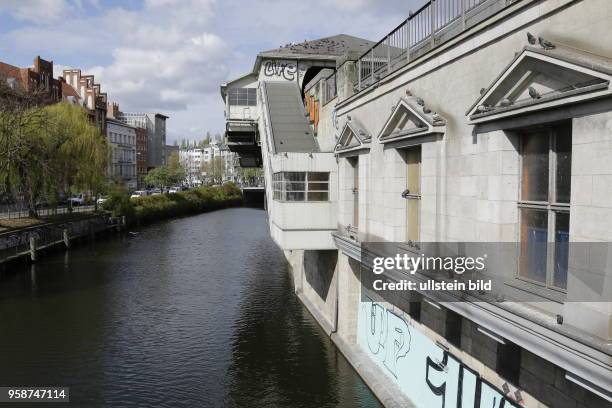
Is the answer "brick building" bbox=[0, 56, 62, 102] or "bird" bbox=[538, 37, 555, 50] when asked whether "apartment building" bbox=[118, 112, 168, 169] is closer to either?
"brick building" bbox=[0, 56, 62, 102]

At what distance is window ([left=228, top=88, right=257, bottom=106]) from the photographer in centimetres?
3072

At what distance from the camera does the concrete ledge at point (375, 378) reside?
1197cm

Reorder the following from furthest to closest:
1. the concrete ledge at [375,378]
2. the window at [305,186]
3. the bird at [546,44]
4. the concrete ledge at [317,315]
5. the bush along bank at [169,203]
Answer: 1. the bush along bank at [169,203]
2. the concrete ledge at [317,315]
3. the window at [305,186]
4. the concrete ledge at [375,378]
5. the bird at [546,44]

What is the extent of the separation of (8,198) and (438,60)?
39.2m

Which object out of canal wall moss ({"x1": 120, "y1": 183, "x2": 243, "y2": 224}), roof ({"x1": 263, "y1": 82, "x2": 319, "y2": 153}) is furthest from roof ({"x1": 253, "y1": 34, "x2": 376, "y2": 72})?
canal wall moss ({"x1": 120, "y1": 183, "x2": 243, "y2": 224})

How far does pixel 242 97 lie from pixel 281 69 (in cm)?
418

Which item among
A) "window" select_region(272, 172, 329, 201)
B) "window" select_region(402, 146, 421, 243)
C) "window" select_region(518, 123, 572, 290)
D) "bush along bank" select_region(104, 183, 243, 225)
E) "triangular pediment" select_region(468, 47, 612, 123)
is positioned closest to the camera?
"triangular pediment" select_region(468, 47, 612, 123)

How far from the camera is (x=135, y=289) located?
87.4ft

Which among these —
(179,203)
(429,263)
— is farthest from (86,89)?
(429,263)

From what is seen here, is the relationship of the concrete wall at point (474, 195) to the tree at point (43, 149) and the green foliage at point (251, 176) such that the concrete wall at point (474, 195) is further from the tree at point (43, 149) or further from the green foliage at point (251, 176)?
the green foliage at point (251, 176)

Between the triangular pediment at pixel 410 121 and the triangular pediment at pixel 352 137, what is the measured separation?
1466 millimetres

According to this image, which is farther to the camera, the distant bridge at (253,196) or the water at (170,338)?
the distant bridge at (253,196)

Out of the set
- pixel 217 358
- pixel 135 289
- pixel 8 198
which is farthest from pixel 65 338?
pixel 8 198

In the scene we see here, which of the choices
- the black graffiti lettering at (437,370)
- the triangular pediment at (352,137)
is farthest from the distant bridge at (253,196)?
the black graffiti lettering at (437,370)
